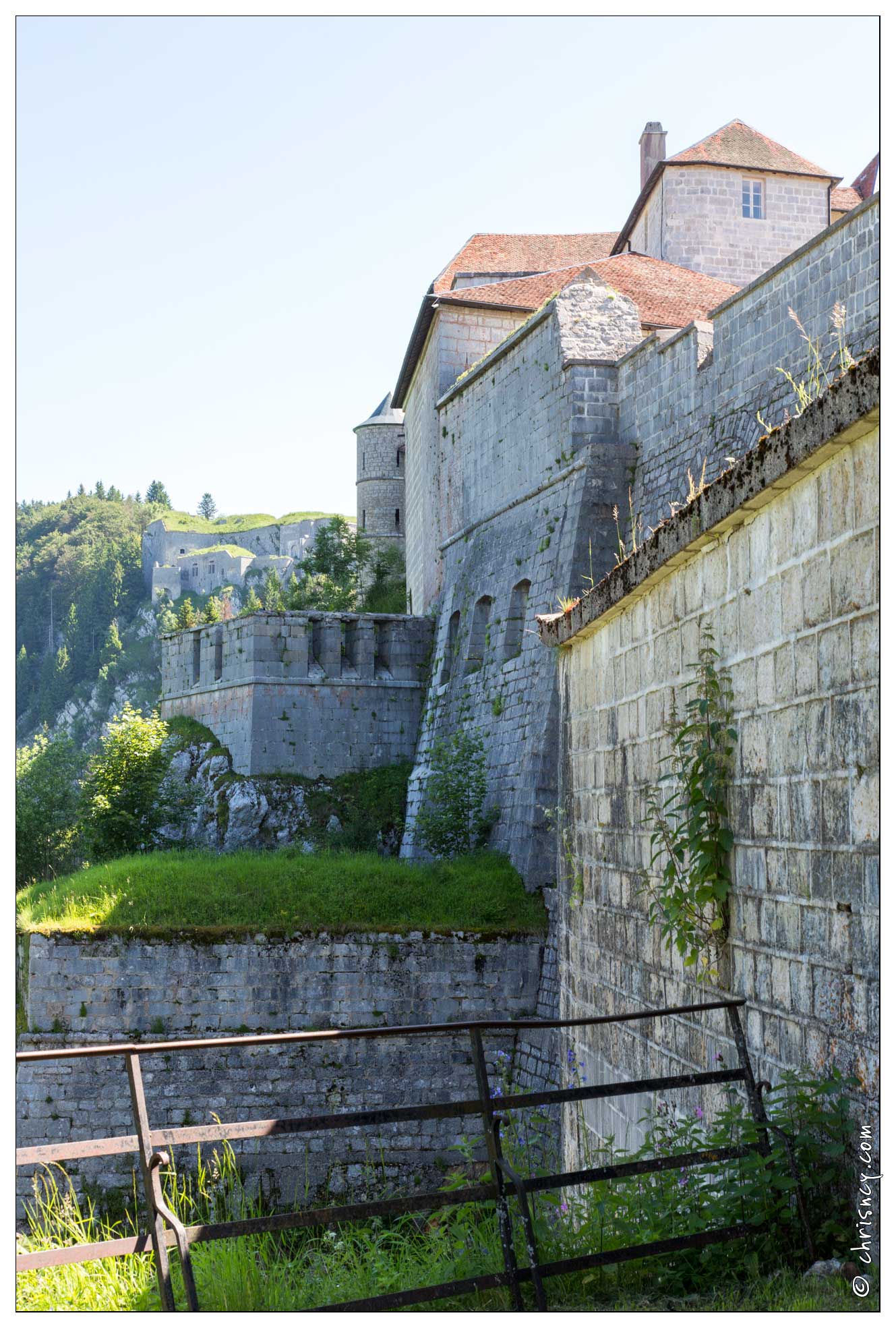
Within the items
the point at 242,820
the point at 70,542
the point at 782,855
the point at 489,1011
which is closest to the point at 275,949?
the point at 489,1011

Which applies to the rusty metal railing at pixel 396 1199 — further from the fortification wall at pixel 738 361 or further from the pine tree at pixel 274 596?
the pine tree at pixel 274 596

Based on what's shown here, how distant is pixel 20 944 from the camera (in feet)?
47.9

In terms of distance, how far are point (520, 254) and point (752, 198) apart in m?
5.48

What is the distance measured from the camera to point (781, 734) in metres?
4.41

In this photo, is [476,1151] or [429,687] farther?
[429,687]

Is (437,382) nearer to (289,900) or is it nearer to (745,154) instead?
(745,154)

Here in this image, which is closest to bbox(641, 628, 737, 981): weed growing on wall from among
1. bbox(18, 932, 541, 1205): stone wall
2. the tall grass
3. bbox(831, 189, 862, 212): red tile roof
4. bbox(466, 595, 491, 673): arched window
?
the tall grass

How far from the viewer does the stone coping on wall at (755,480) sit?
3.77m

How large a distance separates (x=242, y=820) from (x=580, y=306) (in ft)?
32.0

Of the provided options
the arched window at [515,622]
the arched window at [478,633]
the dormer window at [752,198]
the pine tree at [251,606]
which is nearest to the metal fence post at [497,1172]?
the arched window at [515,622]

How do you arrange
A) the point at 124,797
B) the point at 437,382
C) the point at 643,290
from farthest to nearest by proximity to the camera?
the point at 437,382 → the point at 643,290 → the point at 124,797

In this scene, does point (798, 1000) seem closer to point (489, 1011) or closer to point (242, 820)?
point (489, 1011)

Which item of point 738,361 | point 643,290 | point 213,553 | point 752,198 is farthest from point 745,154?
point 213,553

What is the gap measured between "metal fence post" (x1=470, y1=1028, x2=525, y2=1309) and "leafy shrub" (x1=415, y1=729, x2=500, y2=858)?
43.7 ft
